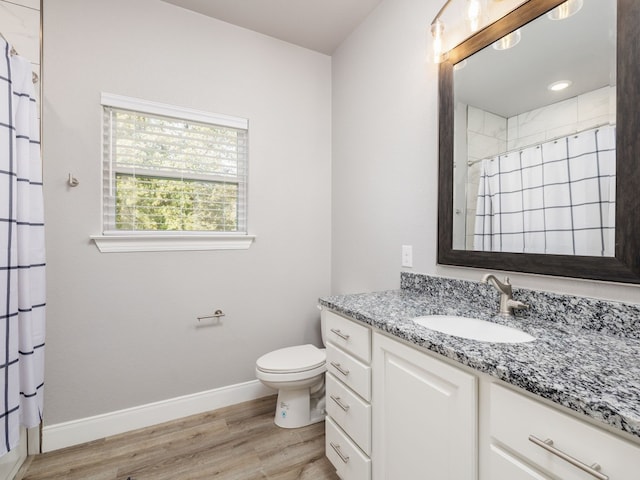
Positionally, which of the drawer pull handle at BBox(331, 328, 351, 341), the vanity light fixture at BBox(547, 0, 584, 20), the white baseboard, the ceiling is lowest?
the white baseboard

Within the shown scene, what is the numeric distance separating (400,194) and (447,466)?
131cm

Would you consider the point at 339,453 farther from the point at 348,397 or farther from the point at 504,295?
the point at 504,295

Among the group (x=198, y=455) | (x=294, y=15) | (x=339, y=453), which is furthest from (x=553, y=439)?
(x=294, y=15)

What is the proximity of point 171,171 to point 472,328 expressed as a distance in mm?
1923

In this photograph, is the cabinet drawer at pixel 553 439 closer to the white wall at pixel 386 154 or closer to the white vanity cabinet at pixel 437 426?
the white vanity cabinet at pixel 437 426

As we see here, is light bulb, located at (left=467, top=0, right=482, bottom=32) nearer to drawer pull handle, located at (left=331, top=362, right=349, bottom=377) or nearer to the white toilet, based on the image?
drawer pull handle, located at (left=331, top=362, right=349, bottom=377)

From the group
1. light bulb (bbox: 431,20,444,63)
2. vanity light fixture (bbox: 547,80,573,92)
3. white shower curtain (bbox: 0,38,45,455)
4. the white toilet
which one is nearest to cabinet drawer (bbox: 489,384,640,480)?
vanity light fixture (bbox: 547,80,573,92)

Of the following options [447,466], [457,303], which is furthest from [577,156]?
[447,466]

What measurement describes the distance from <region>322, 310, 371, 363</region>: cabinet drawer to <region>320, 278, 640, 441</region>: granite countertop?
0.05 m

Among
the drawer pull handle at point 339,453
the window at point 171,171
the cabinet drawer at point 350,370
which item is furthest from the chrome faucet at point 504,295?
the window at point 171,171

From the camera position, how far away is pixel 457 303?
1.39 meters

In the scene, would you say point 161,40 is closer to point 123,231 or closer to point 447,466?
point 123,231

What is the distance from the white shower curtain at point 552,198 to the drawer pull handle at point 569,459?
0.68 metres

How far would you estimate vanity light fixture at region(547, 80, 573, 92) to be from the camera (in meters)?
1.06
